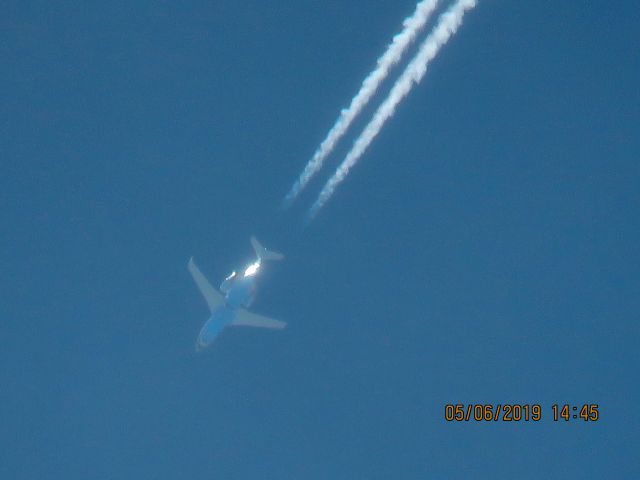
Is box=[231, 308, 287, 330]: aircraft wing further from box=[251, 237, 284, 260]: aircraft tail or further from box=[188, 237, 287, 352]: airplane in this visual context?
box=[251, 237, 284, 260]: aircraft tail

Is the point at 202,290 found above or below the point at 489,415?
above

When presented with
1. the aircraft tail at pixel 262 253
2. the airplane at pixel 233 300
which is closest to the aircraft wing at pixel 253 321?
the airplane at pixel 233 300

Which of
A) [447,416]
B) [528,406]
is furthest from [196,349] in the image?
[528,406]

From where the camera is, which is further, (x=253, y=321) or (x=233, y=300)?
(x=253, y=321)

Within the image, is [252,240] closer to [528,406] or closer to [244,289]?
[244,289]

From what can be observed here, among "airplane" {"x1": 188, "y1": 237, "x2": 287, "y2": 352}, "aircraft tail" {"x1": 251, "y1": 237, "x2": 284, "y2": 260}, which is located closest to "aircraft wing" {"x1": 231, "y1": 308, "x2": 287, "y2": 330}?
"airplane" {"x1": 188, "y1": 237, "x2": 287, "y2": 352}

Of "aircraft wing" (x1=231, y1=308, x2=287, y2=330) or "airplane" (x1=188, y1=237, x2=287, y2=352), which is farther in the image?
"aircraft wing" (x1=231, y1=308, x2=287, y2=330)

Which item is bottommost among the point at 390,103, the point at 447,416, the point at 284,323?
the point at 447,416
